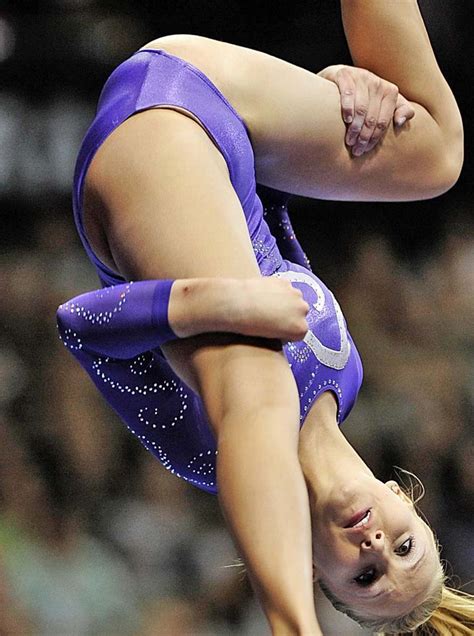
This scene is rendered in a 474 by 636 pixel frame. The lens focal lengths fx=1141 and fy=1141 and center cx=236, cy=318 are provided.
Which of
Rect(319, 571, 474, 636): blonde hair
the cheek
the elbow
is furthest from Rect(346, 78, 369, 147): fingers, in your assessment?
Rect(319, 571, 474, 636): blonde hair

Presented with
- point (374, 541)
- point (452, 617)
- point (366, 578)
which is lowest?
point (452, 617)

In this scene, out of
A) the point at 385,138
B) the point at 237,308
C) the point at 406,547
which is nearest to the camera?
the point at 237,308

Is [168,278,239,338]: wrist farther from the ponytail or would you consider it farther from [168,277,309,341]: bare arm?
the ponytail

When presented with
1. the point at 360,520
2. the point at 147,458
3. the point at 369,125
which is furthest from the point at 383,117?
the point at 147,458

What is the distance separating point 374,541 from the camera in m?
1.67

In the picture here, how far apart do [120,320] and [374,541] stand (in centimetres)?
56

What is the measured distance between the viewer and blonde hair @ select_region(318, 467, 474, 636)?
1.85m

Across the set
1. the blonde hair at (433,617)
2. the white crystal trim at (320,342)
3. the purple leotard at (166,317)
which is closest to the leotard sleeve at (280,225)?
the purple leotard at (166,317)

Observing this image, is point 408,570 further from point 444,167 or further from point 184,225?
point 184,225

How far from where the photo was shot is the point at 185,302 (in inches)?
50.1

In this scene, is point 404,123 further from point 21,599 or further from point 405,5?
point 21,599

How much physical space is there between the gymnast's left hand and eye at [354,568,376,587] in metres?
0.64

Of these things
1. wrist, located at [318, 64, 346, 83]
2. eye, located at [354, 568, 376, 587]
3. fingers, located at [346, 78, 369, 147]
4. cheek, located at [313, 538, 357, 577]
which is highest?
wrist, located at [318, 64, 346, 83]

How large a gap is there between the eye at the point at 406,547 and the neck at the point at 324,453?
0.16m
